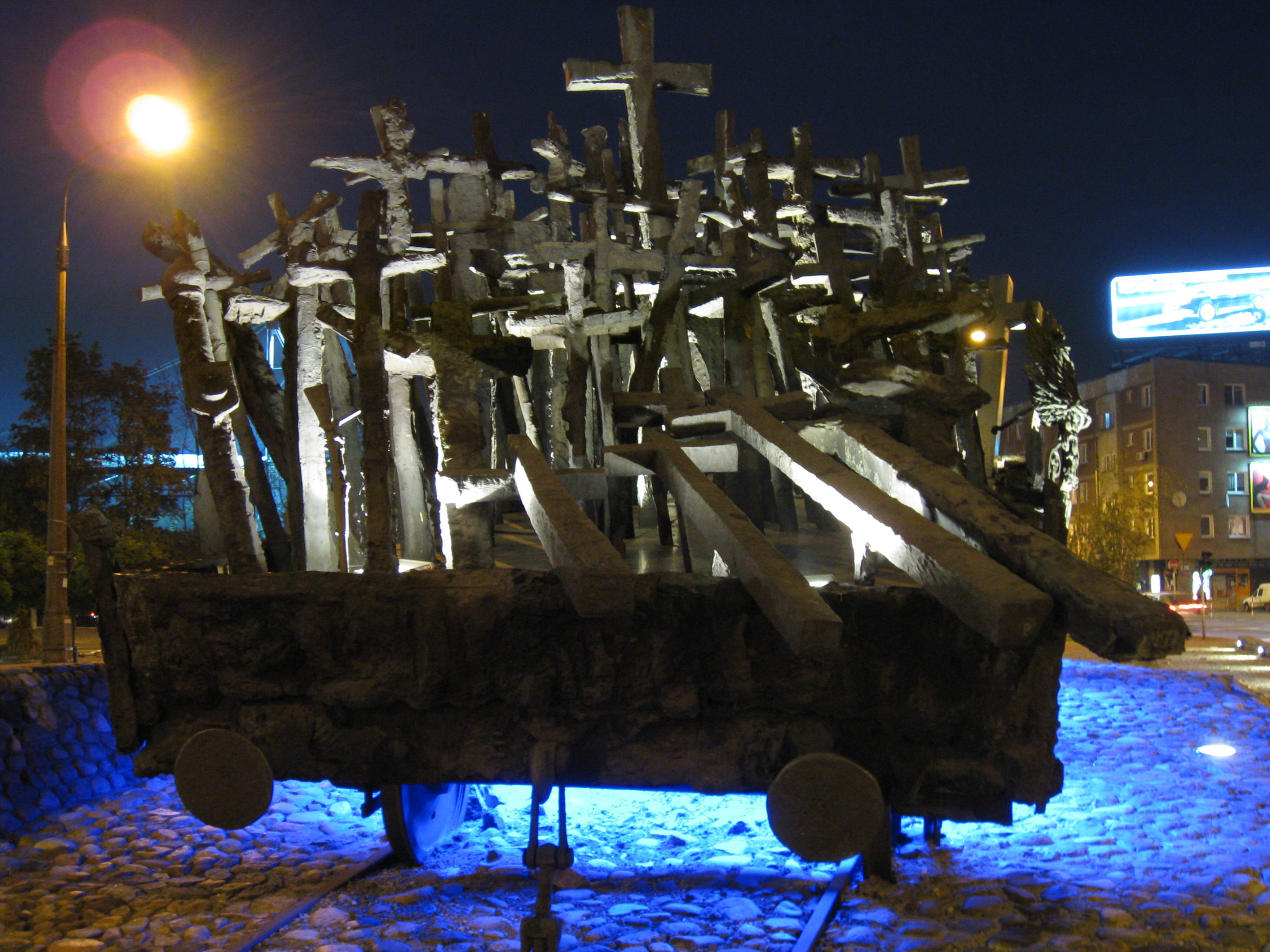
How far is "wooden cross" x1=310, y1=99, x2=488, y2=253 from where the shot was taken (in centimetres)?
831

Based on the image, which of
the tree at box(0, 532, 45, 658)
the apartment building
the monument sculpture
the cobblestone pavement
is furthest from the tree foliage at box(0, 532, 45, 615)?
the apartment building

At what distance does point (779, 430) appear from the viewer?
5.24 metres

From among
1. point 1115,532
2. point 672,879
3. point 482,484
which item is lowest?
point 672,879

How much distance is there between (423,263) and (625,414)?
5.96ft

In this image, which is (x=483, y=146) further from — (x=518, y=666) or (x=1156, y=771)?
(x=1156, y=771)

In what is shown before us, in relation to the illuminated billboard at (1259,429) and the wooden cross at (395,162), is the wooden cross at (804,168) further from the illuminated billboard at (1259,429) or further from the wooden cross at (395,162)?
A: the illuminated billboard at (1259,429)

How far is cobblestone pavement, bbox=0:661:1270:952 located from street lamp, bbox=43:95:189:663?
129 inches

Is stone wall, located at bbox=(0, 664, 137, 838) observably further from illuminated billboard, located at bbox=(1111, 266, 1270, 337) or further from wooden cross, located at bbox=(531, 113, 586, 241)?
illuminated billboard, located at bbox=(1111, 266, 1270, 337)

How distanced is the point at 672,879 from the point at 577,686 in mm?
1579

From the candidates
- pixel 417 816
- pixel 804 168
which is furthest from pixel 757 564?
pixel 804 168

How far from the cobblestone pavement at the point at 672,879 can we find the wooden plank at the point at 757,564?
5.29 ft

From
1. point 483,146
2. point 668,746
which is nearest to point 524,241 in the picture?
point 483,146

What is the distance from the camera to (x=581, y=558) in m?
3.64

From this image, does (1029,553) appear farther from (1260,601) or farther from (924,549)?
(1260,601)
